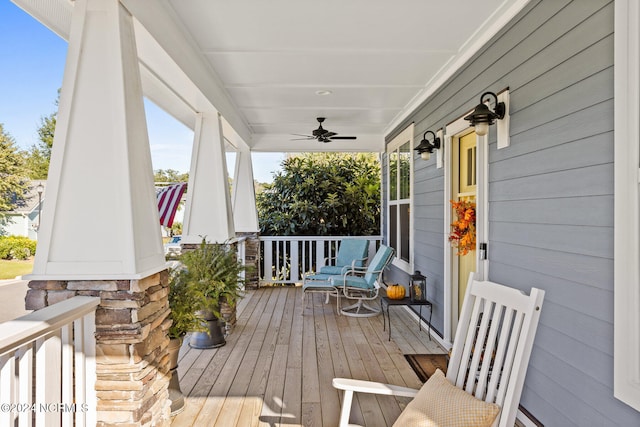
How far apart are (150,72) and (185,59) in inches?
17.1

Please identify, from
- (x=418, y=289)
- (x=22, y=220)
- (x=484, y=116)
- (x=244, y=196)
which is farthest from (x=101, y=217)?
(x=244, y=196)

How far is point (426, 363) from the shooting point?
13.3 ft

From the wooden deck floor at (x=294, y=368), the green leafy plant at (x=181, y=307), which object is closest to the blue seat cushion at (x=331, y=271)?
the wooden deck floor at (x=294, y=368)

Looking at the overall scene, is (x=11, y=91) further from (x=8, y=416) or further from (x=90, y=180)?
(x=8, y=416)

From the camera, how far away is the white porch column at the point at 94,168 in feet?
7.25

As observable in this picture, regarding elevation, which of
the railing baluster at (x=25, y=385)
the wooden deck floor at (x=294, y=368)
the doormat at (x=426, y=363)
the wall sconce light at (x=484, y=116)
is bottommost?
the wooden deck floor at (x=294, y=368)

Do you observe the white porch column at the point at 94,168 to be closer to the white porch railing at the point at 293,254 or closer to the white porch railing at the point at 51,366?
the white porch railing at the point at 51,366

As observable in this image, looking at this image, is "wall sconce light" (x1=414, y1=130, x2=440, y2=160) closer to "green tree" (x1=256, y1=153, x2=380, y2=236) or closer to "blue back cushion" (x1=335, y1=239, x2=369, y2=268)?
"blue back cushion" (x1=335, y1=239, x2=369, y2=268)

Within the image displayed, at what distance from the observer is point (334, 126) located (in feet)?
24.8

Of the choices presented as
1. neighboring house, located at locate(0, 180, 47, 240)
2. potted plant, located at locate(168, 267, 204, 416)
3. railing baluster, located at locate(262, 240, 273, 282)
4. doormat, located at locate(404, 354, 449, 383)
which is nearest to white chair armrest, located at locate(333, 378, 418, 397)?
potted plant, located at locate(168, 267, 204, 416)

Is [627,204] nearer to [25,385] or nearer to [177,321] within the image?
[25,385]

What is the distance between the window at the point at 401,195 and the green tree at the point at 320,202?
4.23ft

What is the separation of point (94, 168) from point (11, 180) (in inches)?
162

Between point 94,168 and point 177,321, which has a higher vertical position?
point 94,168
